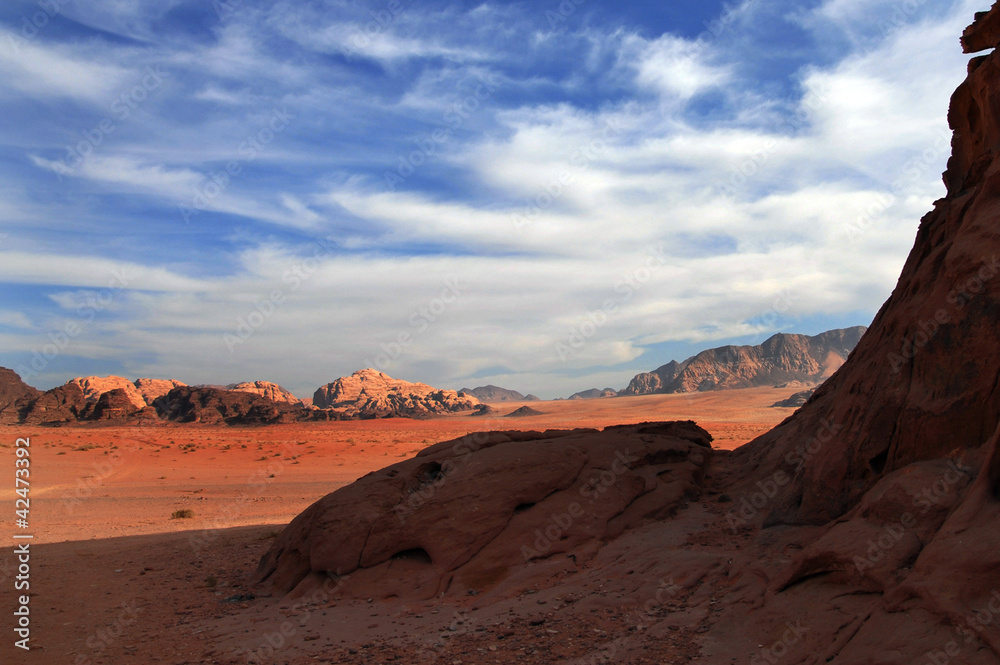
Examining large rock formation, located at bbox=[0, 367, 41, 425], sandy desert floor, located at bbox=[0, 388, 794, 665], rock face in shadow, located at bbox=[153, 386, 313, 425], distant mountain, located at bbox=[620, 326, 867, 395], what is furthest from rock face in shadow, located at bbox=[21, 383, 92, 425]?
distant mountain, located at bbox=[620, 326, 867, 395]

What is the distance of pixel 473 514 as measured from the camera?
898 centimetres

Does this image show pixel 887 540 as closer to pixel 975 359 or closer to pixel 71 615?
pixel 975 359

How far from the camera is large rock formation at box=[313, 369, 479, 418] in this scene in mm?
123750

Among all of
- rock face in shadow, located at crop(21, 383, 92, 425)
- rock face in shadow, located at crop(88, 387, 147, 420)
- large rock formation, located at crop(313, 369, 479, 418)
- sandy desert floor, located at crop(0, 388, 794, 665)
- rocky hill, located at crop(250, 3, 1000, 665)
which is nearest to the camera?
rocky hill, located at crop(250, 3, 1000, 665)

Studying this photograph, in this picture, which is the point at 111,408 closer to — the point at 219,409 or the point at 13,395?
the point at 219,409

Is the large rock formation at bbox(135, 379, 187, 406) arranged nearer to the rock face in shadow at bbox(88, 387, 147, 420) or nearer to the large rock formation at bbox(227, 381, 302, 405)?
the large rock formation at bbox(227, 381, 302, 405)

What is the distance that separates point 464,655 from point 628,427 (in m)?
8.04

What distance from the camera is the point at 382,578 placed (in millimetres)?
8602

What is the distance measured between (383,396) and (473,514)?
12541cm

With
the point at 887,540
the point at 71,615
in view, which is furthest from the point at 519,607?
the point at 71,615

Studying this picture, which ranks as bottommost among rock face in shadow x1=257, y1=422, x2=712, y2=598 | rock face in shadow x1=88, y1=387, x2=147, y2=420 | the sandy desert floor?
the sandy desert floor

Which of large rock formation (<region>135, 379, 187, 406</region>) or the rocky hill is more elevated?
large rock formation (<region>135, 379, 187, 406</region>)

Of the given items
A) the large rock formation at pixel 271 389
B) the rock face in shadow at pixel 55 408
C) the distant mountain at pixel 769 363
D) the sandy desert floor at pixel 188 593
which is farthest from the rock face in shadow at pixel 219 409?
the distant mountain at pixel 769 363

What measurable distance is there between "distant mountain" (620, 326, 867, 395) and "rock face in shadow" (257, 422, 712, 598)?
121622mm
